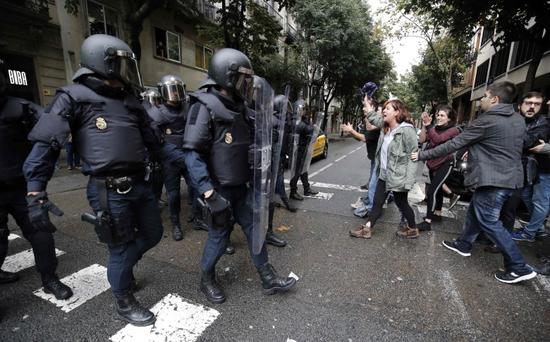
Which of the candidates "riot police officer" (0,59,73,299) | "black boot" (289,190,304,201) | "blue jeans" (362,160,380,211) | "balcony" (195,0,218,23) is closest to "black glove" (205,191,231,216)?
"riot police officer" (0,59,73,299)

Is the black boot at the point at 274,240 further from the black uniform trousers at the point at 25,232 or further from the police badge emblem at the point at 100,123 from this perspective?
the police badge emblem at the point at 100,123

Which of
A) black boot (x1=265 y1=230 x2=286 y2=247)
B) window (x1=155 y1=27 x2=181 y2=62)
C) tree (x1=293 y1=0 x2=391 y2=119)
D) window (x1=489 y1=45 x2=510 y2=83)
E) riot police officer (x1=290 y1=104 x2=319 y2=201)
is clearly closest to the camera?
black boot (x1=265 y1=230 x2=286 y2=247)

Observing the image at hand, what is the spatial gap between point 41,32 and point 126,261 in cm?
1083

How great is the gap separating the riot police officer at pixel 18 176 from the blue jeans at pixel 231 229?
49.5 inches

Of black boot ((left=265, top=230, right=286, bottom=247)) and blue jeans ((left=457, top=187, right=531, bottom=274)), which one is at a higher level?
blue jeans ((left=457, top=187, right=531, bottom=274))

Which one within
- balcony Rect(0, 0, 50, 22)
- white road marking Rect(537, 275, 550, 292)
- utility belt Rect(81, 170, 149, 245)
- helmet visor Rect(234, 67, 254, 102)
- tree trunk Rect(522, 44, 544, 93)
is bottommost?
white road marking Rect(537, 275, 550, 292)

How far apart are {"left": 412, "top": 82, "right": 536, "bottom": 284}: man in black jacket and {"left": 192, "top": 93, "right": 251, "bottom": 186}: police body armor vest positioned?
2.29 metres

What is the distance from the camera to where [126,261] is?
215cm

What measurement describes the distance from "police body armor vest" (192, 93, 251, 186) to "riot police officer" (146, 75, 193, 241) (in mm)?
1760

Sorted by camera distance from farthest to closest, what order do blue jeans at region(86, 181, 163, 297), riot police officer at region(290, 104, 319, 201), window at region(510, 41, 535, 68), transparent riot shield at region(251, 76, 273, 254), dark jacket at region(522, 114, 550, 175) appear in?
window at region(510, 41, 535, 68), riot police officer at region(290, 104, 319, 201), dark jacket at region(522, 114, 550, 175), transparent riot shield at region(251, 76, 273, 254), blue jeans at region(86, 181, 163, 297)

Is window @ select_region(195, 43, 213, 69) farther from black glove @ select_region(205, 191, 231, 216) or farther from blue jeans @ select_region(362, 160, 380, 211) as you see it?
black glove @ select_region(205, 191, 231, 216)

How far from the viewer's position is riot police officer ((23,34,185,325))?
184 cm

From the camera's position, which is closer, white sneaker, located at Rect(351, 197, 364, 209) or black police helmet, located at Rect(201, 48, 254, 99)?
black police helmet, located at Rect(201, 48, 254, 99)

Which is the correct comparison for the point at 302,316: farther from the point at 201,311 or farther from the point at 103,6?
the point at 103,6
